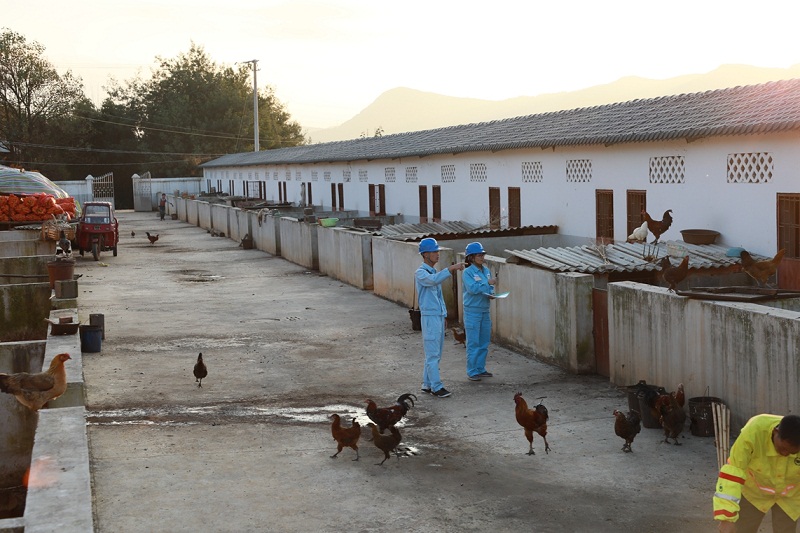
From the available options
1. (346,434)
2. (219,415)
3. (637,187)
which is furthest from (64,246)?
(346,434)

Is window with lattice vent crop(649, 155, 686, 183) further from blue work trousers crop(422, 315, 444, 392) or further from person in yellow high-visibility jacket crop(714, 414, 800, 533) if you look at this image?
person in yellow high-visibility jacket crop(714, 414, 800, 533)

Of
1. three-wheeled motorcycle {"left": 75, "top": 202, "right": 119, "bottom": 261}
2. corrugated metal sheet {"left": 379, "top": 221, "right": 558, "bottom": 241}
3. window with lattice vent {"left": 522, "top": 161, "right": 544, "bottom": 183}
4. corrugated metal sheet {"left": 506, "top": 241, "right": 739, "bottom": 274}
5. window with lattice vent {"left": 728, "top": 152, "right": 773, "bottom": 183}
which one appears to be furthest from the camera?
three-wheeled motorcycle {"left": 75, "top": 202, "right": 119, "bottom": 261}

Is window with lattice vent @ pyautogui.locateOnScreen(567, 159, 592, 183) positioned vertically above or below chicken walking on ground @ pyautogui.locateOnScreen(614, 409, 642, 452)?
above

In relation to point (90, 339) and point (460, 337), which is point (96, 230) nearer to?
point (90, 339)

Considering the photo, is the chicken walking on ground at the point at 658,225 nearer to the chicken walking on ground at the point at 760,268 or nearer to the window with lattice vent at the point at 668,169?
the window with lattice vent at the point at 668,169

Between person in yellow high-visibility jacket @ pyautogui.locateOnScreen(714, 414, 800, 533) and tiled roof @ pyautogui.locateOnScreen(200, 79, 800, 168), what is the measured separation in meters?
8.92

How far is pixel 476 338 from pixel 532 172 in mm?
9902

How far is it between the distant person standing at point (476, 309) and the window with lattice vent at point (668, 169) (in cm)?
539

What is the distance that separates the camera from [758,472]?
18.1 feet

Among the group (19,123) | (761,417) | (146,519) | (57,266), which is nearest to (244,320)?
(57,266)

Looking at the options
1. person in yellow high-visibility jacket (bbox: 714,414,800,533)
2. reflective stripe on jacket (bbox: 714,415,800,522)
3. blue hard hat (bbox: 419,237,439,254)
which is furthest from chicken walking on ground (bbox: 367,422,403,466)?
reflective stripe on jacket (bbox: 714,415,800,522)

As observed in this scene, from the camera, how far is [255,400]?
40.5ft

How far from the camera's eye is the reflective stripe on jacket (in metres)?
5.32

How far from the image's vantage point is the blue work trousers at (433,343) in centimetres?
1197
